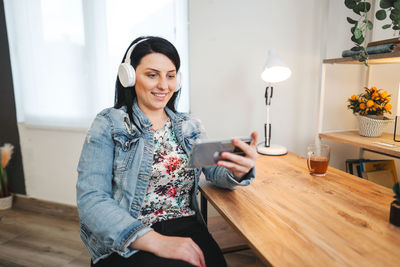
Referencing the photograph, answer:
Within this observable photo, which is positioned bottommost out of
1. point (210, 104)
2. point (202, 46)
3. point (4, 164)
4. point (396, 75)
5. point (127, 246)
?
point (4, 164)

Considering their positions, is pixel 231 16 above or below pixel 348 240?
above

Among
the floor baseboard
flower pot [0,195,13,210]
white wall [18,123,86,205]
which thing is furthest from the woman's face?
flower pot [0,195,13,210]

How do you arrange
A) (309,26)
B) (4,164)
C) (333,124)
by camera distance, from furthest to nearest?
(4,164) < (333,124) < (309,26)

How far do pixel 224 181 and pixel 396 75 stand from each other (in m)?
1.53

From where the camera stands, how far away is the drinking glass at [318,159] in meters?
1.18

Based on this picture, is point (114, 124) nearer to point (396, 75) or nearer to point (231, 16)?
point (231, 16)

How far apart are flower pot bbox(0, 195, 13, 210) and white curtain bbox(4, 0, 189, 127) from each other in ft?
2.54

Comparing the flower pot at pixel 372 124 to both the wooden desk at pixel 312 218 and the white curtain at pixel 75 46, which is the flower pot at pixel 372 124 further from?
the white curtain at pixel 75 46

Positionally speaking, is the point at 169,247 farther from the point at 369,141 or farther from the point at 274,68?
the point at 369,141

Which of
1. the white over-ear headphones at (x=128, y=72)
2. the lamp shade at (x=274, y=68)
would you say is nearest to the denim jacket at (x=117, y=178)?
the white over-ear headphones at (x=128, y=72)

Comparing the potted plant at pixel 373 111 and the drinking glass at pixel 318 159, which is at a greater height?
the potted plant at pixel 373 111

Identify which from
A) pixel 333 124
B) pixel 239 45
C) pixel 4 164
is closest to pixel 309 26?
pixel 239 45

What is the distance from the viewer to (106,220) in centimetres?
83

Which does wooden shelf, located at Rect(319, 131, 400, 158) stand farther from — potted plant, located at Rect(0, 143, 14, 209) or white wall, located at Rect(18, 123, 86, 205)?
potted plant, located at Rect(0, 143, 14, 209)
